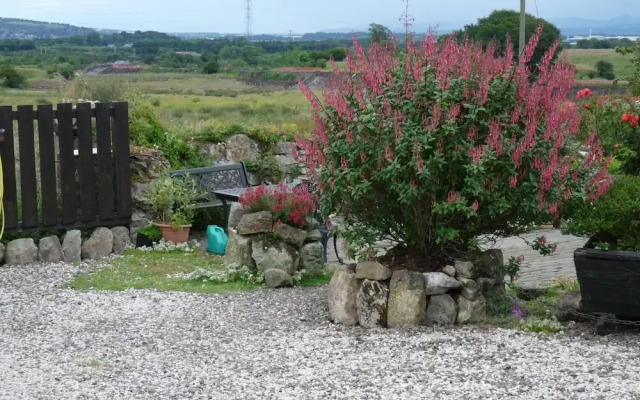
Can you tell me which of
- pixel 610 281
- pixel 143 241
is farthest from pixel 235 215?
pixel 610 281

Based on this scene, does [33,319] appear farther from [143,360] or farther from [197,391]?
[197,391]

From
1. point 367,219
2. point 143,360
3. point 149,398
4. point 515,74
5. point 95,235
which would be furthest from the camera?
point 95,235

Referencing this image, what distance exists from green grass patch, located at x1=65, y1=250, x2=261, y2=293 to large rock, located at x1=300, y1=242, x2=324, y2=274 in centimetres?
57

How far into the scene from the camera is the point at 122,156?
10.6m

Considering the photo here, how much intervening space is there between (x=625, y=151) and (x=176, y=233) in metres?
5.42

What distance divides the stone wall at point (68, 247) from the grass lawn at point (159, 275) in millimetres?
230

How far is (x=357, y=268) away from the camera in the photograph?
22.4 feet

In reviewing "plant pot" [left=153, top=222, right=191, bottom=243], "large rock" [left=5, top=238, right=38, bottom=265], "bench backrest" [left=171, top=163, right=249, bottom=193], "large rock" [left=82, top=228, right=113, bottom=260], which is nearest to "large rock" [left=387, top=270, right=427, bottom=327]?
"plant pot" [left=153, top=222, right=191, bottom=243]

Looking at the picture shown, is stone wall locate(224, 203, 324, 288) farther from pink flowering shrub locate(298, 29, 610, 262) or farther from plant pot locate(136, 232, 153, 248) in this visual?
plant pot locate(136, 232, 153, 248)

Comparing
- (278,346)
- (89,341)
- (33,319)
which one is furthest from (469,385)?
(33,319)

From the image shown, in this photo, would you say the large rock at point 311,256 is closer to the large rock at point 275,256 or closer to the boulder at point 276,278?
the large rock at point 275,256

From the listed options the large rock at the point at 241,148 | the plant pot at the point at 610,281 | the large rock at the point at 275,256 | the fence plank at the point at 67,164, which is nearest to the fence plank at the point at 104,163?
the fence plank at the point at 67,164

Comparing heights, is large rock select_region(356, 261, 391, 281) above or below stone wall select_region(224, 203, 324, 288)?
above

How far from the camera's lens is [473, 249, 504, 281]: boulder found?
274 inches
